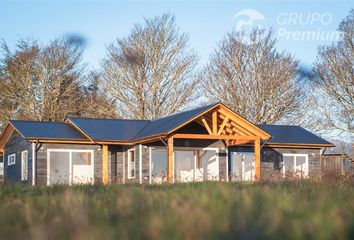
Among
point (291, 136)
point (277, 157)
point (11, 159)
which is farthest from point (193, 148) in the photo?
point (11, 159)

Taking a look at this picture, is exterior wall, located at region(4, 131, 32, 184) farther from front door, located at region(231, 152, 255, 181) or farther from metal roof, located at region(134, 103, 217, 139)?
front door, located at region(231, 152, 255, 181)

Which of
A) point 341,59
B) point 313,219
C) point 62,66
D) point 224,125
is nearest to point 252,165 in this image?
point 224,125

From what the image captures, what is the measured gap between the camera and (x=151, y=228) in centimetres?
662

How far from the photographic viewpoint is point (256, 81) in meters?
47.6

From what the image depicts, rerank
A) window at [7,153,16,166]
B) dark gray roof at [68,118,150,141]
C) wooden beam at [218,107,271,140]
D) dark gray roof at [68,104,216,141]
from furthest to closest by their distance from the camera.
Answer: window at [7,153,16,166], dark gray roof at [68,118,150,141], wooden beam at [218,107,271,140], dark gray roof at [68,104,216,141]

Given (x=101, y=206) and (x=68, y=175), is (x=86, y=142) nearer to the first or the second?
(x=68, y=175)

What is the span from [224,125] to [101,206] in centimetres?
1912

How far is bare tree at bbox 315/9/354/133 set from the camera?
43.6 metres

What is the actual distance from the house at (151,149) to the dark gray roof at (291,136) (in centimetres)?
11

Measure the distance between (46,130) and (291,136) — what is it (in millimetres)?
11894

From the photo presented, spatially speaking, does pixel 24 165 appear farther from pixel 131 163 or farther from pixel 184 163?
pixel 184 163

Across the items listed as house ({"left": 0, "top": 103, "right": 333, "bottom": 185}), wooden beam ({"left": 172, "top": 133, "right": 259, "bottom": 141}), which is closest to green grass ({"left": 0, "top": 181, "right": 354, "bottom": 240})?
wooden beam ({"left": 172, "top": 133, "right": 259, "bottom": 141})

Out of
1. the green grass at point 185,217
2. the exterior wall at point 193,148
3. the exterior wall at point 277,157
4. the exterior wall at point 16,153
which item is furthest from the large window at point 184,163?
the green grass at point 185,217

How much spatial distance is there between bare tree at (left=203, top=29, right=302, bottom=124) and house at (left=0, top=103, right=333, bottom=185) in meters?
15.6
